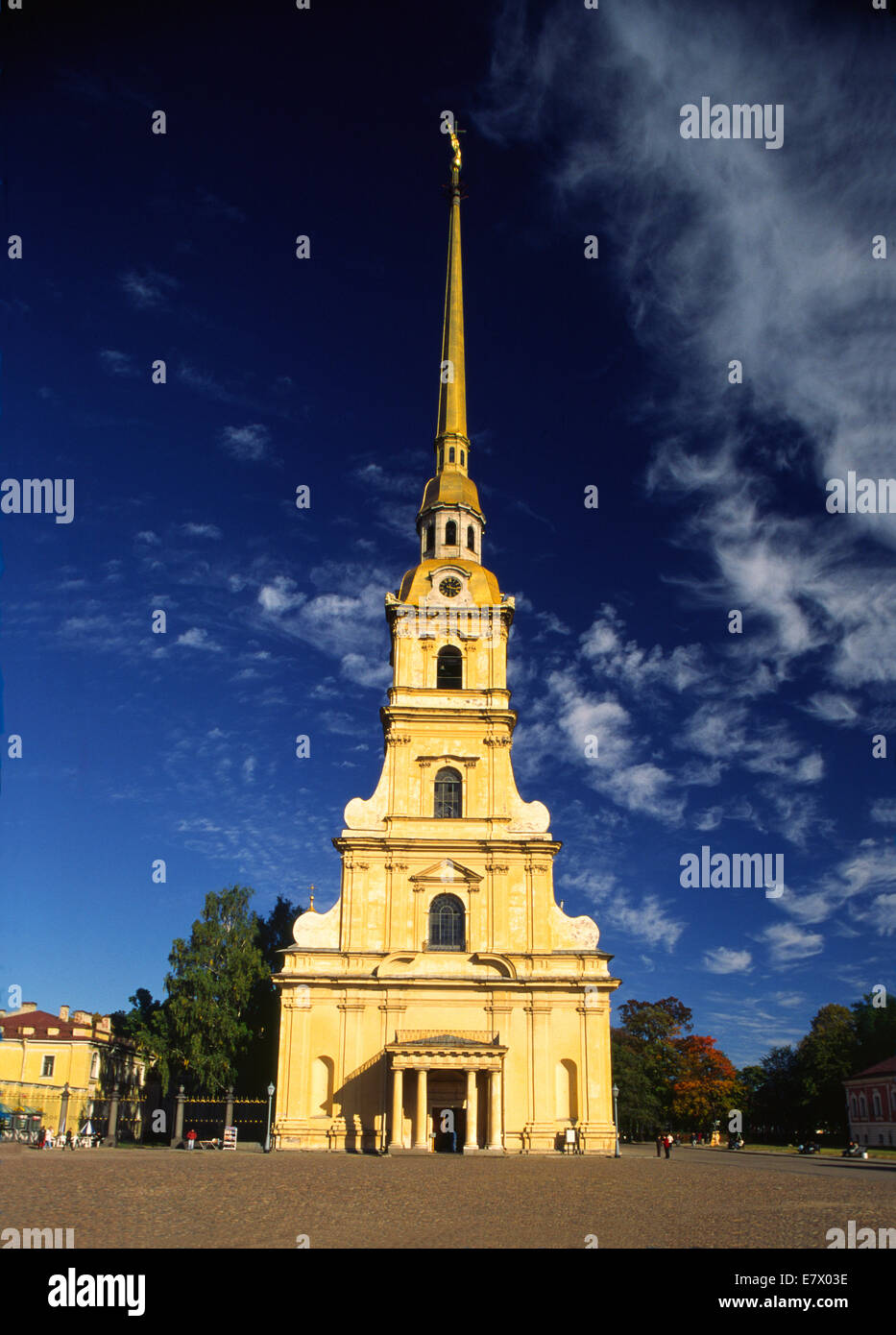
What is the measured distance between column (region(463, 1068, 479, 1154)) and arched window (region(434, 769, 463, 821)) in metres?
11.4

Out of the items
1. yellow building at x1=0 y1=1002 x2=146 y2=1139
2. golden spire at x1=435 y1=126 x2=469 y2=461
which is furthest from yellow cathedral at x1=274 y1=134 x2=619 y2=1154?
yellow building at x1=0 y1=1002 x2=146 y2=1139

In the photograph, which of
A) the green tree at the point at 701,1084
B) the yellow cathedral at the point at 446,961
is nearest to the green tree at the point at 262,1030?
the yellow cathedral at the point at 446,961

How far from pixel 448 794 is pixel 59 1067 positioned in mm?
34670

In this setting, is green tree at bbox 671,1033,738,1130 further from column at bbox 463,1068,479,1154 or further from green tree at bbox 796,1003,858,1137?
column at bbox 463,1068,479,1154

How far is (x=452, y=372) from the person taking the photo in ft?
187

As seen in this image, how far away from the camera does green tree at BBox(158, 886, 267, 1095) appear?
46375 mm

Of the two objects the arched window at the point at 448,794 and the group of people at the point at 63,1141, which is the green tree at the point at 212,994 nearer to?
the group of people at the point at 63,1141

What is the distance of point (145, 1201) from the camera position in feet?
56.8

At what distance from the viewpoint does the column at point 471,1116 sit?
35.9m

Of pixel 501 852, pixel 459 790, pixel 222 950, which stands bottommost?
pixel 222 950

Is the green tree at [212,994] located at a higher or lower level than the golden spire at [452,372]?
lower
